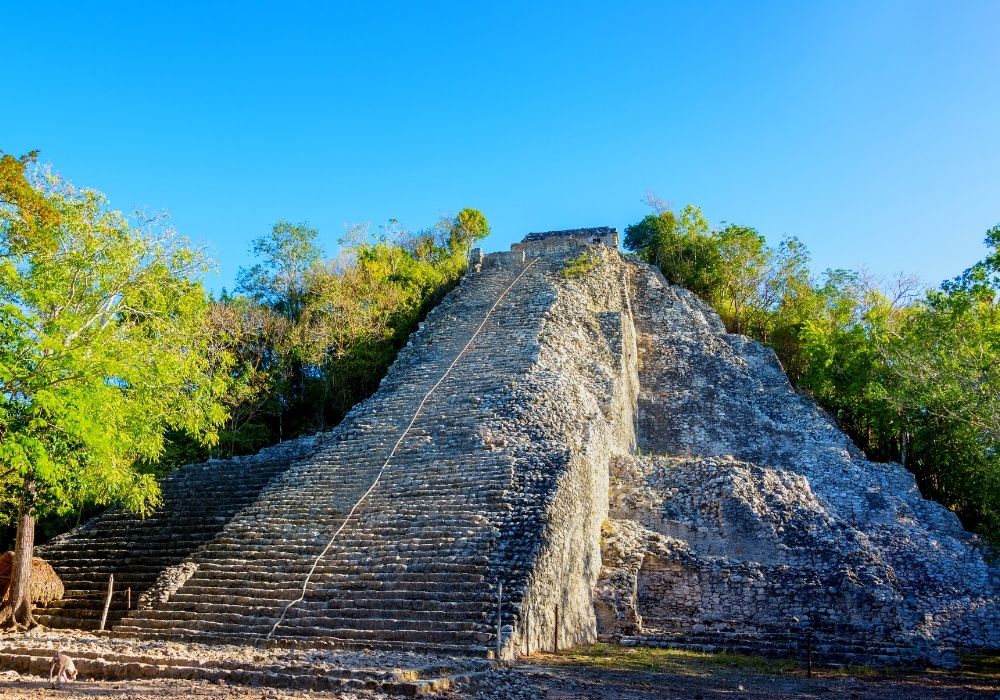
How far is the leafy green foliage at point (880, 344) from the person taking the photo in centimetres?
1155

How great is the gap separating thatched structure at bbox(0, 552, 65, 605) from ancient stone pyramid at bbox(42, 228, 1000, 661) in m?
0.27

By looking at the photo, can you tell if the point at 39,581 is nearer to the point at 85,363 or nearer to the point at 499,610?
the point at 85,363

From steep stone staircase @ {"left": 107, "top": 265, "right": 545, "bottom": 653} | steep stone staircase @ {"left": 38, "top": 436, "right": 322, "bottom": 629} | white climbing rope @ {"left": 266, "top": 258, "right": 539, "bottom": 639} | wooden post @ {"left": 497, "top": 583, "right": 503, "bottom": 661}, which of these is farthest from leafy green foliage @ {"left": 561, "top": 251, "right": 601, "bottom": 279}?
wooden post @ {"left": 497, "top": 583, "right": 503, "bottom": 661}

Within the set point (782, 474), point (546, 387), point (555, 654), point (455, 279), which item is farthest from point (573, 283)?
point (555, 654)

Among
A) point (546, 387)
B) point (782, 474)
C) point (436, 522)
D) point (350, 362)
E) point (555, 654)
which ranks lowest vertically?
point (555, 654)

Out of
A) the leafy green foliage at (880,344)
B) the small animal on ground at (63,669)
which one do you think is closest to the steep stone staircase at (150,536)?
the small animal on ground at (63,669)

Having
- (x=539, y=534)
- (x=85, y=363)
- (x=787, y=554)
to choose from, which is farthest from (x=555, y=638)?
(x=85, y=363)

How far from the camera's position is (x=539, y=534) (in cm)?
1053

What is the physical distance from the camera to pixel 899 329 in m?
19.5

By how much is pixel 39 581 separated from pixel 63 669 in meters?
5.21

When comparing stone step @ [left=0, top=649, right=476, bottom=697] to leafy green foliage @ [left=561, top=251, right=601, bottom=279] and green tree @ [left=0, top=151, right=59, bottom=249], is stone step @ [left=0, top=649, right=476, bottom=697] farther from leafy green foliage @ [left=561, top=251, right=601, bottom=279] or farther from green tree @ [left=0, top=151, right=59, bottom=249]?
leafy green foliage @ [left=561, top=251, right=601, bottom=279]

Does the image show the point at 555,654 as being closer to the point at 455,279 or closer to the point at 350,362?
the point at 350,362

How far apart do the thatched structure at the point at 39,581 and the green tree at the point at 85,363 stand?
489mm

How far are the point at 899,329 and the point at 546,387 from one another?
34.6 feet
